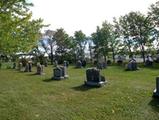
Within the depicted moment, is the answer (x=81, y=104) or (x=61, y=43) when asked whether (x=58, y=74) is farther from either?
(x=61, y=43)

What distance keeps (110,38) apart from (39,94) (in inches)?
2090

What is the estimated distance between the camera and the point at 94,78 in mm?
18078

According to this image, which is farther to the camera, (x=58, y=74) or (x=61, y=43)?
(x=61, y=43)

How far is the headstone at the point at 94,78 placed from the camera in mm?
17594

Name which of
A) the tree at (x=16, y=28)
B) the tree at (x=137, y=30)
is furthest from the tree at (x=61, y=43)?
the tree at (x=16, y=28)

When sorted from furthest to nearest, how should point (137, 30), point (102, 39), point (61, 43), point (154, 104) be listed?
1. point (61, 43)
2. point (102, 39)
3. point (137, 30)
4. point (154, 104)

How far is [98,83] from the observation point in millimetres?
17375

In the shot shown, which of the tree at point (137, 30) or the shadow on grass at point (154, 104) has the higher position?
the tree at point (137, 30)

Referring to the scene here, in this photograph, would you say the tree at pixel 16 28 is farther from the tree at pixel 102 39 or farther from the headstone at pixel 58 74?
the tree at pixel 102 39

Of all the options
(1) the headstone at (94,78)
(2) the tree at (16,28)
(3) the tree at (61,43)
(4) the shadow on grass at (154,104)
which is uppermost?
(3) the tree at (61,43)

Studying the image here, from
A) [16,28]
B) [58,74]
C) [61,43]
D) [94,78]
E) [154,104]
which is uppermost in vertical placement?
[61,43]

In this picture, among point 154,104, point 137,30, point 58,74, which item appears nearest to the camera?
point 154,104

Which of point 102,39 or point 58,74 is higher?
point 102,39

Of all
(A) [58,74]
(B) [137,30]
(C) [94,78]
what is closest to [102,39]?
(B) [137,30]
